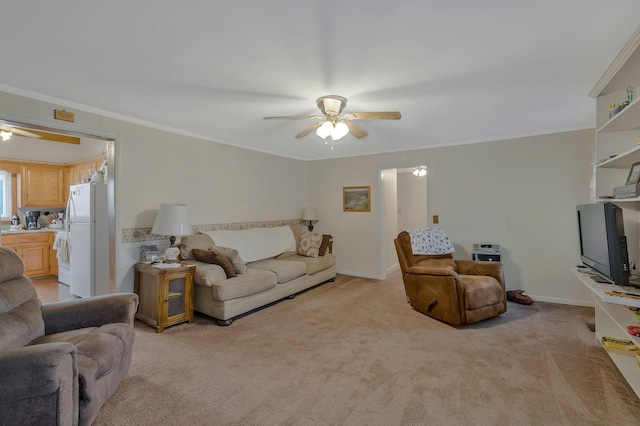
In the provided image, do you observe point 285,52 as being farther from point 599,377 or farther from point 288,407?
point 599,377

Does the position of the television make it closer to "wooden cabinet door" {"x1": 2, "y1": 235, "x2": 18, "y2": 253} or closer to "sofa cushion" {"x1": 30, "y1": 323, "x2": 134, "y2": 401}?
"sofa cushion" {"x1": 30, "y1": 323, "x2": 134, "y2": 401}

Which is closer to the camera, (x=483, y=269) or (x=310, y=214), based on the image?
(x=483, y=269)

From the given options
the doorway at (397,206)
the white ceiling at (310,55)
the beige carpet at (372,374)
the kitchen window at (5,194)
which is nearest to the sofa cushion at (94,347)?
the beige carpet at (372,374)

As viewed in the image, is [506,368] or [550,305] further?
[550,305]

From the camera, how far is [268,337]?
9.61ft

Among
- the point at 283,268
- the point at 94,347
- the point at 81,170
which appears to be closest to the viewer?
the point at 94,347

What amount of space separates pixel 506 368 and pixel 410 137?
9.81 ft

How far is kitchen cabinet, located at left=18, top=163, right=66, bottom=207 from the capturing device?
5.30 m

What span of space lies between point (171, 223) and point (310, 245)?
235cm

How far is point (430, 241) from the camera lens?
4102mm

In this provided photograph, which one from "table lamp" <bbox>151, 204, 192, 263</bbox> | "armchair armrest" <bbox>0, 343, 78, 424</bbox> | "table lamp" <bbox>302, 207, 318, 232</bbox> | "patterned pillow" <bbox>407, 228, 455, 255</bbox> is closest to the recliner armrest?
"patterned pillow" <bbox>407, 228, 455, 255</bbox>

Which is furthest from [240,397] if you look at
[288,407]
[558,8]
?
[558,8]

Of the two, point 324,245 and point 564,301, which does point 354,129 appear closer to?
point 324,245

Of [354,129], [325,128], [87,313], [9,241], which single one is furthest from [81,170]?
[354,129]
